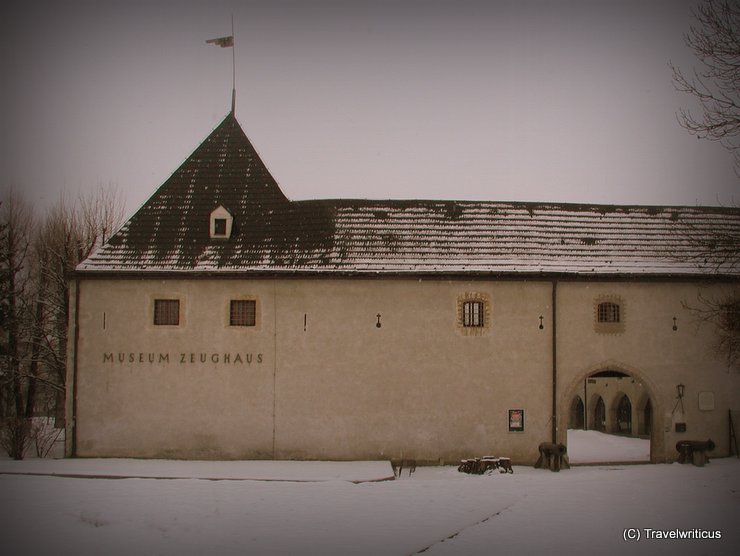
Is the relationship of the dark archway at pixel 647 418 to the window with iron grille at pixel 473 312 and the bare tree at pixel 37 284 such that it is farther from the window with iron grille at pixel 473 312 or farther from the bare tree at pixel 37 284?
the bare tree at pixel 37 284

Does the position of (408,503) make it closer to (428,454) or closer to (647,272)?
(428,454)

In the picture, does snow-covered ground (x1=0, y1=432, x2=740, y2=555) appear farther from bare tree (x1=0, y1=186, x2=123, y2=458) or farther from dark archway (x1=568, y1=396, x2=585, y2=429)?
dark archway (x1=568, y1=396, x2=585, y2=429)

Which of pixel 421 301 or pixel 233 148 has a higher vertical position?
pixel 233 148

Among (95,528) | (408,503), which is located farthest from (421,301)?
(95,528)

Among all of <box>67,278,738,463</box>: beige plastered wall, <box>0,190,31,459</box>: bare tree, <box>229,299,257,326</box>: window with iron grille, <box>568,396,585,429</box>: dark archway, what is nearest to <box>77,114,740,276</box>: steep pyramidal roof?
<box>67,278,738,463</box>: beige plastered wall

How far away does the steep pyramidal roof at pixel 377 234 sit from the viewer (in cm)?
2003

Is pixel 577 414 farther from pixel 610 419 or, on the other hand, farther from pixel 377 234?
pixel 377 234

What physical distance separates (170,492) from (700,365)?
48.2ft

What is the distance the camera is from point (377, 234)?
21.0 meters

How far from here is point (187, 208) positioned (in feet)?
69.9

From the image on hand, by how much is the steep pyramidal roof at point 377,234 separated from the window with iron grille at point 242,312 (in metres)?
0.94

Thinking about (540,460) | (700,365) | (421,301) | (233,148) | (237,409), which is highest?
(233,148)

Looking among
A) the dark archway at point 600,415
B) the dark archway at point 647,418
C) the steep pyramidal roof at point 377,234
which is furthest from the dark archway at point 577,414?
the steep pyramidal roof at point 377,234

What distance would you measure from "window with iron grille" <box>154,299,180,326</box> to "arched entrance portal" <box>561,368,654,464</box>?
41.4ft
